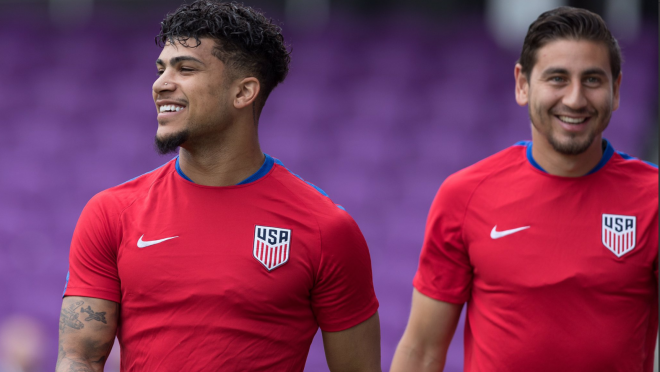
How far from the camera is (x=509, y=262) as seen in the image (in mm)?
2643

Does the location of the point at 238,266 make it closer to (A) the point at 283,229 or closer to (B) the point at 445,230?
(A) the point at 283,229

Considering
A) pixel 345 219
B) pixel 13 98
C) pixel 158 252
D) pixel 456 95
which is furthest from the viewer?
A: pixel 13 98

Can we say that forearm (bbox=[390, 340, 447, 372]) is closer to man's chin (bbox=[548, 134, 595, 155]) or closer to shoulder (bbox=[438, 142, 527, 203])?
shoulder (bbox=[438, 142, 527, 203])

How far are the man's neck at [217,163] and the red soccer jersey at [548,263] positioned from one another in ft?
2.41

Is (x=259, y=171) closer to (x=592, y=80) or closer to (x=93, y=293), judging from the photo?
(x=93, y=293)

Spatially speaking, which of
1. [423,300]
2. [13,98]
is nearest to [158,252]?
[423,300]

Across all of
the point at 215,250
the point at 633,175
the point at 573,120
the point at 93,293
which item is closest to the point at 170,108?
the point at 215,250

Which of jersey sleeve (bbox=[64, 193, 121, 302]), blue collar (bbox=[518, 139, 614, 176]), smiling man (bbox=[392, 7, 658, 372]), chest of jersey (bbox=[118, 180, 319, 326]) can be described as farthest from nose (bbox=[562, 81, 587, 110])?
jersey sleeve (bbox=[64, 193, 121, 302])

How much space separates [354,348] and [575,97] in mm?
1102

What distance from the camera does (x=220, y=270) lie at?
237 cm

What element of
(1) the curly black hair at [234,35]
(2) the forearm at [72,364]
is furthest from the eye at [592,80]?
(2) the forearm at [72,364]

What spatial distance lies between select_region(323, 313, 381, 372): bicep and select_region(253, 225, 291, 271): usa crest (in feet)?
1.07

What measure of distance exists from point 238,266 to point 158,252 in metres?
0.25

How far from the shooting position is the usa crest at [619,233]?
2.56m
